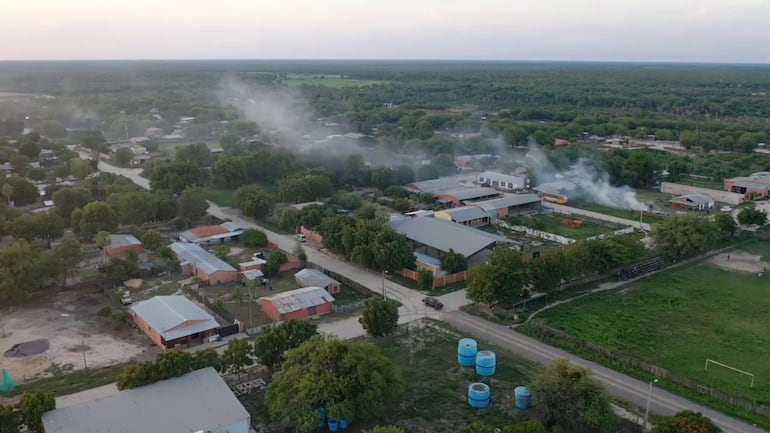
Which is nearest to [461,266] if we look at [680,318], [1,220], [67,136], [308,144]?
[680,318]

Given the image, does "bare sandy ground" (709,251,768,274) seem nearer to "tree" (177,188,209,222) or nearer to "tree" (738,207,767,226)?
"tree" (738,207,767,226)

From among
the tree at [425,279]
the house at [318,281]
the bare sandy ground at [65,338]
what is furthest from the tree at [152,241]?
the tree at [425,279]

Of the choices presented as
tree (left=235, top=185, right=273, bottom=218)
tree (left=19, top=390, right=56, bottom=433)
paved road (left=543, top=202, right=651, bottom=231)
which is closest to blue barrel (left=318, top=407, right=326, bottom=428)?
tree (left=19, top=390, right=56, bottom=433)

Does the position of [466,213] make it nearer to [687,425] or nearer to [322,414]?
[322,414]

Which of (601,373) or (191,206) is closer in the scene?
(601,373)

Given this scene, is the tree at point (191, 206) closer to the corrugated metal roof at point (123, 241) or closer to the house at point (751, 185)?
the corrugated metal roof at point (123, 241)

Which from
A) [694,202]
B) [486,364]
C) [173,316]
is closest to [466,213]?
[694,202]

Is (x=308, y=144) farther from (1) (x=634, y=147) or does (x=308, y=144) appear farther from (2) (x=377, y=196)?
(1) (x=634, y=147)
